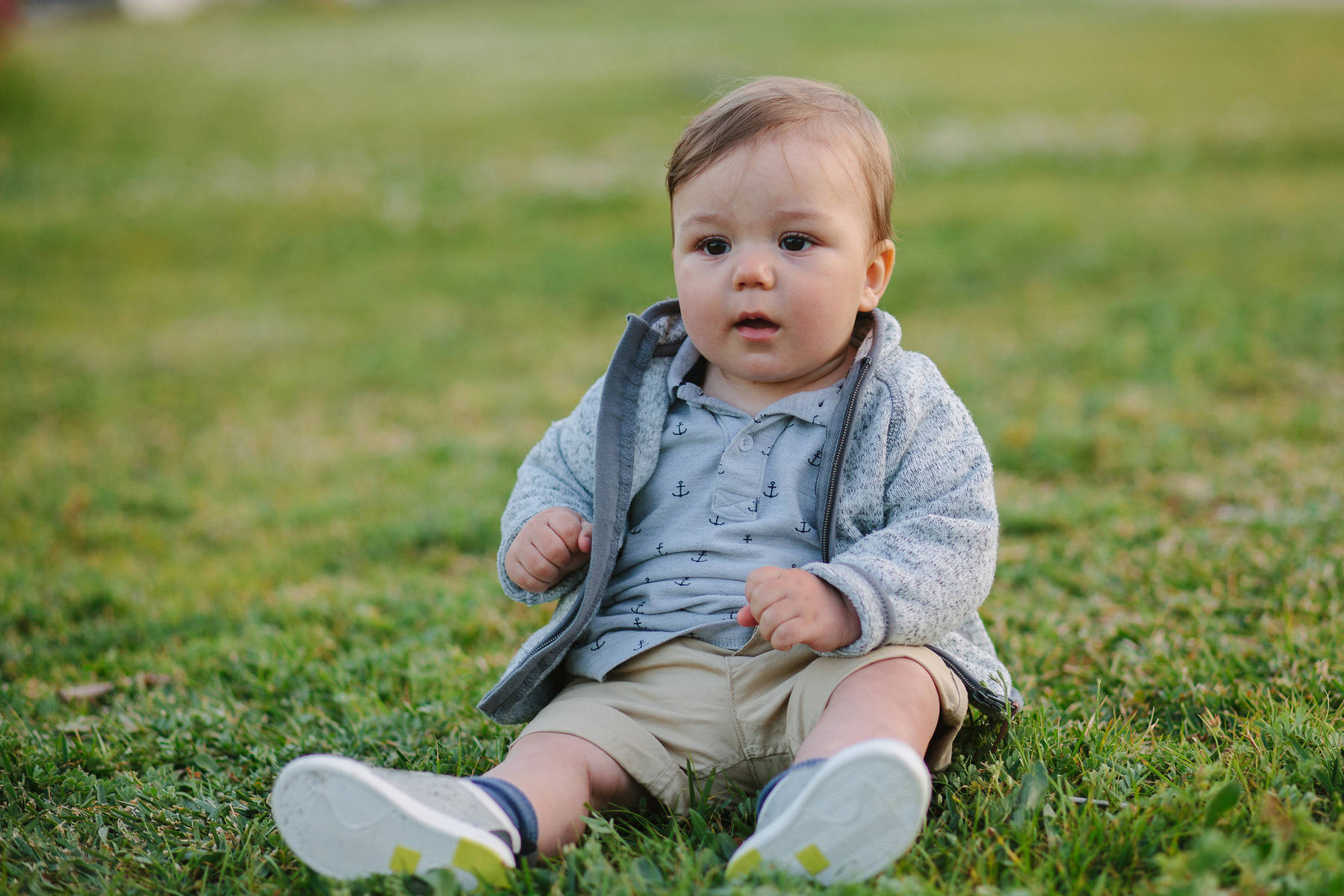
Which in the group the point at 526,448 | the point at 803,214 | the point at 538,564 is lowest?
the point at 526,448

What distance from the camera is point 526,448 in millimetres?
5488

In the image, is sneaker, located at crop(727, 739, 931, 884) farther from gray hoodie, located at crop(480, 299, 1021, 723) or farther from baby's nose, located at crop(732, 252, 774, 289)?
baby's nose, located at crop(732, 252, 774, 289)

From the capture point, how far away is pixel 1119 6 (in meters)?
25.8

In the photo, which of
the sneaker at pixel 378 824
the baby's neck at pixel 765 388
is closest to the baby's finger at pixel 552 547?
the baby's neck at pixel 765 388

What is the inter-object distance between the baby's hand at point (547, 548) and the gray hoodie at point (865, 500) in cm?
3

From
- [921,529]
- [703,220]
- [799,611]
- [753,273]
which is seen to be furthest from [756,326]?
[799,611]

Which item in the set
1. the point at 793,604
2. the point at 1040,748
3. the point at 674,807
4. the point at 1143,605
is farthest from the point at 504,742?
the point at 1143,605

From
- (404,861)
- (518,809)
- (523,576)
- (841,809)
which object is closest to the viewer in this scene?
(841,809)

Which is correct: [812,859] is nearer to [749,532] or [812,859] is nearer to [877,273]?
[749,532]

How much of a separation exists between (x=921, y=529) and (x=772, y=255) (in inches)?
24.1

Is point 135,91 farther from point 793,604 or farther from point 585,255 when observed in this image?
point 793,604

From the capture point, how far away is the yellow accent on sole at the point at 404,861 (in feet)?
6.12

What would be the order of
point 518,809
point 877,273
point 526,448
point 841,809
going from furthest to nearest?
point 526,448 → point 877,273 → point 518,809 → point 841,809

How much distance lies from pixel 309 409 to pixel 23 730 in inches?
151
